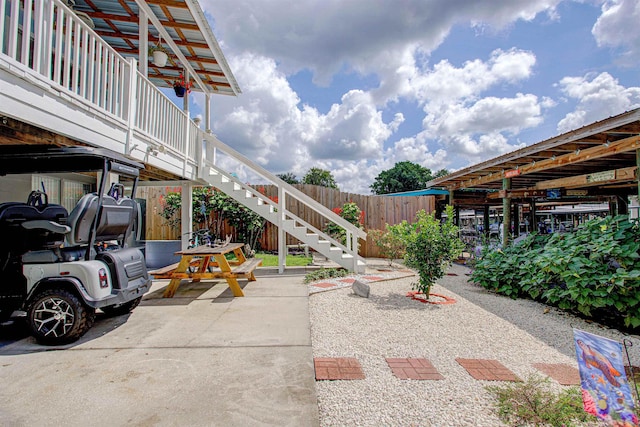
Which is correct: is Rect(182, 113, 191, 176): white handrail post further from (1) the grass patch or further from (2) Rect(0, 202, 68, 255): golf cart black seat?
(2) Rect(0, 202, 68, 255): golf cart black seat

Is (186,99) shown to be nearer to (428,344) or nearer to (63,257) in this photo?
(63,257)

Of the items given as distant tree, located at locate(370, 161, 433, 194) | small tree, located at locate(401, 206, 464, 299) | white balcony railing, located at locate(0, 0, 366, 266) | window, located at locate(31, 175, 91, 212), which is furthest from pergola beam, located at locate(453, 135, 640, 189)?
distant tree, located at locate(370, 161, 433, 194)

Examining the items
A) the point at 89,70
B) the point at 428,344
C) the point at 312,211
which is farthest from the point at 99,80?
the point at 312,211

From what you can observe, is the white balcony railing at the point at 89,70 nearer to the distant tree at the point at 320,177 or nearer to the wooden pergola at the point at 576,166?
the wooden pergola at the point at 576,166

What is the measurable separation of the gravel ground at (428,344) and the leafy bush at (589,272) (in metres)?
0.26

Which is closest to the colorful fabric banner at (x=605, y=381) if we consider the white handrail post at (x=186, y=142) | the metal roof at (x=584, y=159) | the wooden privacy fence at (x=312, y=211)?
the metal roof at (x=584, y=159)

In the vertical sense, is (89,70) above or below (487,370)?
above

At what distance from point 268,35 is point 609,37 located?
21.4 feet

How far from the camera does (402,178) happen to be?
39.8 meters

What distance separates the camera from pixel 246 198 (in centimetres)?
730

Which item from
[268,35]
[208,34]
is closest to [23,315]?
[208,34]

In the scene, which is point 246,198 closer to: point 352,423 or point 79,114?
point 79,114

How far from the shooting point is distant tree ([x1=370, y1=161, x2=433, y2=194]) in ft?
129

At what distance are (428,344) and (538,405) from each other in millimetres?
1184
